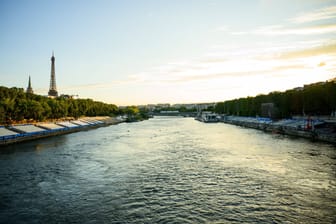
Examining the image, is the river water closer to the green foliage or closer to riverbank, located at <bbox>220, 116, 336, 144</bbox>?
riverbank, located at <bbox>220, 116, 336, 144</bbox>

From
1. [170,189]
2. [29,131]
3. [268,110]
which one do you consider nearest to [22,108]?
[29,131]

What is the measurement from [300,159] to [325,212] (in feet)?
40.0

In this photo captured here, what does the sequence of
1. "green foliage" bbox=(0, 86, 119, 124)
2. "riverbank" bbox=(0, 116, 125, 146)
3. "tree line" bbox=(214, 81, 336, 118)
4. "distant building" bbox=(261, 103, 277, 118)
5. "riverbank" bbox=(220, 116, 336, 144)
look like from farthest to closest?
1. "distant building" bbox=(261, 103, 277, 118)
2. "tree line" bbox=(214, 81, 336, 118)
3. "green foliage" bbox=(0, 86, 119, 124)
4. "riverbank" bbox=(0, 116, 125, 146)
5. "riverbank" bbox=(220, 116, 336, 144)

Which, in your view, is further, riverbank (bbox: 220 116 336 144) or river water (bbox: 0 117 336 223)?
riverbank (bbox: 220 116 336 144)

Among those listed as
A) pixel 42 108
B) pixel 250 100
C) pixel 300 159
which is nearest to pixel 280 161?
pixel 300 159

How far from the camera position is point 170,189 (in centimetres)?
1467

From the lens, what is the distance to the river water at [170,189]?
11.2 metres

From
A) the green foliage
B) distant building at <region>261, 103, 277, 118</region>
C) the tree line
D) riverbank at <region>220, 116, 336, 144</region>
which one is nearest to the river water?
riverbank at <region>220, 116, 336, 144</region>

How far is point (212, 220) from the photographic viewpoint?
1069cm

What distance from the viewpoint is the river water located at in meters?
11.2

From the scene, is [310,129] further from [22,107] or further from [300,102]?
[22,107]

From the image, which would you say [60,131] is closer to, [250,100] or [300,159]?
[300,159]

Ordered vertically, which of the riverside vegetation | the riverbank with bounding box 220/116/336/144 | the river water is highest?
the riverside vegetation

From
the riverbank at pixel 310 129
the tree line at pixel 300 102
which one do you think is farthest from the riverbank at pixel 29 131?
the tree line at pixel 300 102
